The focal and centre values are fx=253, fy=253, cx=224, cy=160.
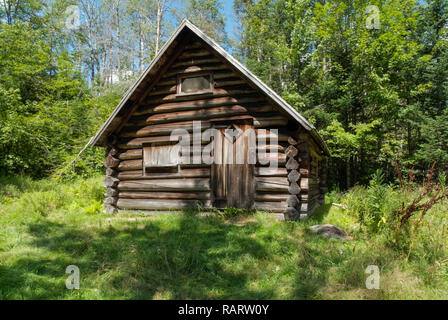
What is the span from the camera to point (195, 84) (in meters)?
8.37

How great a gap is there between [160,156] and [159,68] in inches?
116

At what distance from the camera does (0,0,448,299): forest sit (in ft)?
12.9

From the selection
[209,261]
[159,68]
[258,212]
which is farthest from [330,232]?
[159,68]

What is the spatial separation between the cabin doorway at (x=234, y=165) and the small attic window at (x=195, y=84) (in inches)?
50.3

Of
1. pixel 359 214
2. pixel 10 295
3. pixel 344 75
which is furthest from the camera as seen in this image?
pixel 344 75

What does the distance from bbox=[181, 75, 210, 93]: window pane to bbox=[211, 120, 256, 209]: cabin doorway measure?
1.36 meters

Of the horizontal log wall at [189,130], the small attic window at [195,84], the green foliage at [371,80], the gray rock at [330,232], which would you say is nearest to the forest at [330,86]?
the green foliage at [371,80]

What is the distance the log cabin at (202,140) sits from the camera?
735 cm

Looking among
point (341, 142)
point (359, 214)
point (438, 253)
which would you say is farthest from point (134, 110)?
point (341, 142)

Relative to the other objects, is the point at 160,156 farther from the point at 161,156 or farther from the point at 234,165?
the point at 234,165
